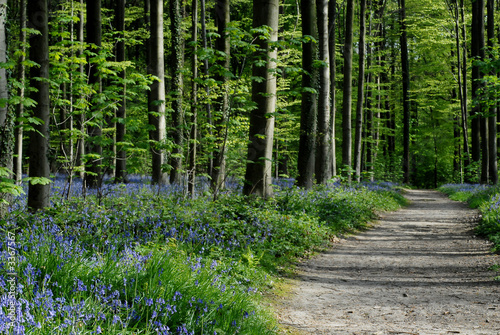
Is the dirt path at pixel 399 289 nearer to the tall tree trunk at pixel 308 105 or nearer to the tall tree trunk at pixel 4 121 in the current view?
the tall tree trunk at pixel 308 105

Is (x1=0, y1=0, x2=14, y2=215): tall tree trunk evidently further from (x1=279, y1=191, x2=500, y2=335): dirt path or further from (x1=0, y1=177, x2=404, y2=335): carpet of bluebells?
(x1=279, y1=191, x2=500, y2=335): dirt path

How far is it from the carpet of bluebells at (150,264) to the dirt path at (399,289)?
1.70ft

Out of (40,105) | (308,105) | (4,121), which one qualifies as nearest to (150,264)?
(4,121)

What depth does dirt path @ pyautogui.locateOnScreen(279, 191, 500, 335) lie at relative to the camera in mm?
4117

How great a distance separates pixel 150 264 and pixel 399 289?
3.44 m

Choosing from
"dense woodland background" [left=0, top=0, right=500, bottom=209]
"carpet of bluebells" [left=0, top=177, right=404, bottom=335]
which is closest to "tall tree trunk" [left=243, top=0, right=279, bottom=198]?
"dense woodland background" [left=0, top=0, right=500, bottom=209]

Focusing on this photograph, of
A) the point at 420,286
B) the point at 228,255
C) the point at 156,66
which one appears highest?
the point at 156,66

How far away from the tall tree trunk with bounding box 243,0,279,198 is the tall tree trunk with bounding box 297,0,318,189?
8.88 feet

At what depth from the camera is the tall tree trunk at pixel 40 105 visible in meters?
6.48

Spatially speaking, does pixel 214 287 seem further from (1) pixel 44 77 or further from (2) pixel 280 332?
(1) pixel 44 77

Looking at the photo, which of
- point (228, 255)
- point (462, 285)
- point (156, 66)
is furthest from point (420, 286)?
point (156, 66)

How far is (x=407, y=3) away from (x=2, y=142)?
29.0 meters

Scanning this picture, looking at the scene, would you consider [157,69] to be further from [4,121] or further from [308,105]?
[4,121]

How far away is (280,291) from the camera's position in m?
5.09
